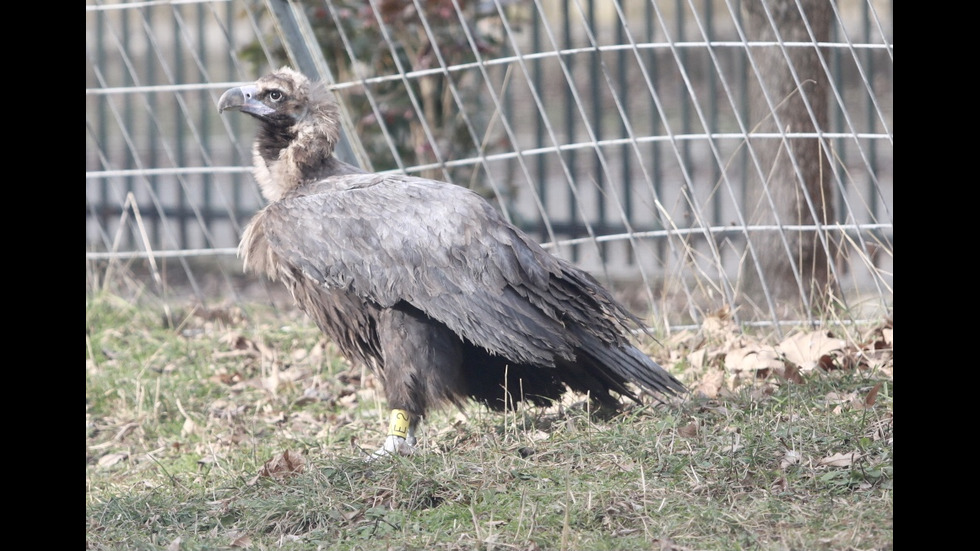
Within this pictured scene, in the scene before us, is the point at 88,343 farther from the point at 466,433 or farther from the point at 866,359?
the point at 866,359

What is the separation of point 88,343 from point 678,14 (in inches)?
185

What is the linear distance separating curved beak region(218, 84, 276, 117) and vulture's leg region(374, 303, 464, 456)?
115 cm

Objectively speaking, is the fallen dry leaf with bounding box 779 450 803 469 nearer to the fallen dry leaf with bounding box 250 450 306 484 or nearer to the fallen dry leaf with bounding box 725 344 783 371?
the fallen dry leaf with bounding box 725 344 783 371

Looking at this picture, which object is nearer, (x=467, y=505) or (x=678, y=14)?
(x=467, y=505)

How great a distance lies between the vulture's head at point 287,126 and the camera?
4.85 m

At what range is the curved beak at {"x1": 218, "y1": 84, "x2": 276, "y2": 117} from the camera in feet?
15.9

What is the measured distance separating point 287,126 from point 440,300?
Answer: 1.20 metres

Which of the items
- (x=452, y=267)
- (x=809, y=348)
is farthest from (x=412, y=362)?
(x=809, y=348)

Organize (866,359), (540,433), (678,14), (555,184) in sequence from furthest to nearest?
(555,184), (678,14), (866,359), (540,433)

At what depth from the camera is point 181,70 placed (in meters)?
9.76
